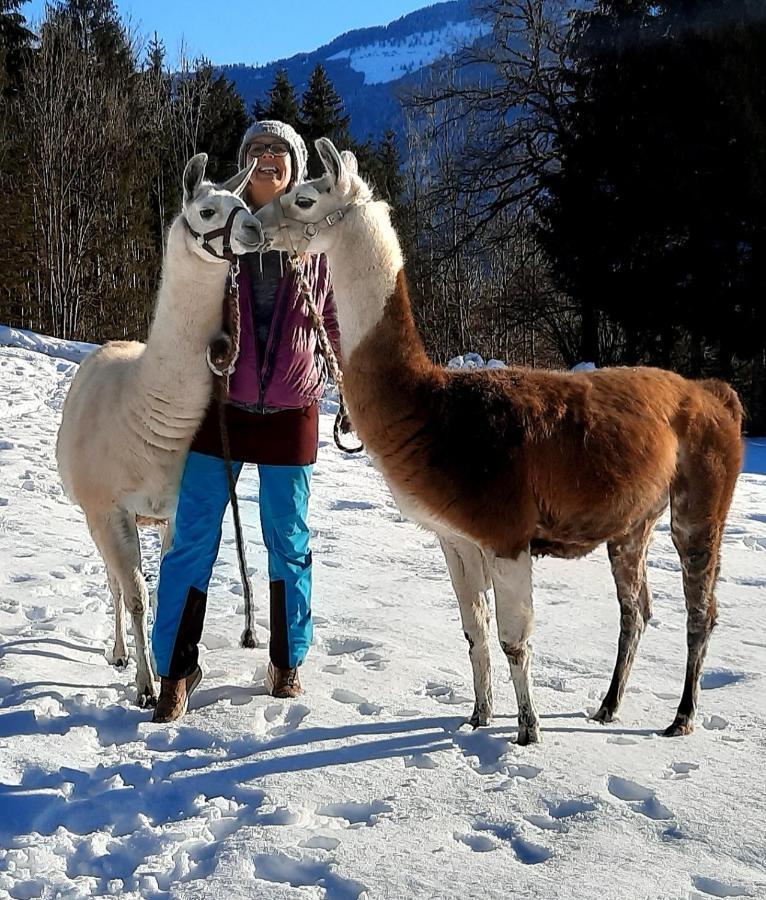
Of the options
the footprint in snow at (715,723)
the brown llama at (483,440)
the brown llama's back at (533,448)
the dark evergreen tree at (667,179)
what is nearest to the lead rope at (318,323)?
the brown llama at (483,440)

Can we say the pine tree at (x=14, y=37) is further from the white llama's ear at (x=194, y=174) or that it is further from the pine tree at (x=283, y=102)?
the white llama's ear at (x=194, y=174)

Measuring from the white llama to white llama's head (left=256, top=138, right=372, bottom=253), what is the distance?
216 millimetres

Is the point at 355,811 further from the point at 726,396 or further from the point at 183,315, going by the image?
the point at 726,396

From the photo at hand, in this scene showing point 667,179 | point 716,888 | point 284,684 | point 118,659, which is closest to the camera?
point 716,888

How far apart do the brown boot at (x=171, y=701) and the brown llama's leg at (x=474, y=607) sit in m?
1.03

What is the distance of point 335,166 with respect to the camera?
2.83 m

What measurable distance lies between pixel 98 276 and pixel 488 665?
20.1 m

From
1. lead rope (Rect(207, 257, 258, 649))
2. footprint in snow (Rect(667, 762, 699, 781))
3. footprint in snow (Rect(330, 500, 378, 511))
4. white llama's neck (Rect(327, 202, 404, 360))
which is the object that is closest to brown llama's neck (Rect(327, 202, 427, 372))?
white llama's neck (Rect(327, 202, 404, 360))

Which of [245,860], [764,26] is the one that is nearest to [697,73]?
[764,26]

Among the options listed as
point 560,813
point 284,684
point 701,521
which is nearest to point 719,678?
point 701,521

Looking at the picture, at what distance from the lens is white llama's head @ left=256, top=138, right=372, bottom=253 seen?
2830 millimetres

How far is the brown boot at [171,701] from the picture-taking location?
3.05 m

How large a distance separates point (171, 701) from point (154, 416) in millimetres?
1038

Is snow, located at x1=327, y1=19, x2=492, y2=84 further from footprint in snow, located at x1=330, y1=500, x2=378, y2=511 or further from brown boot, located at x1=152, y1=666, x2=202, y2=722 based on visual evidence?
brown boot, located at x1=152, y1=666, x2=202, y2=722
